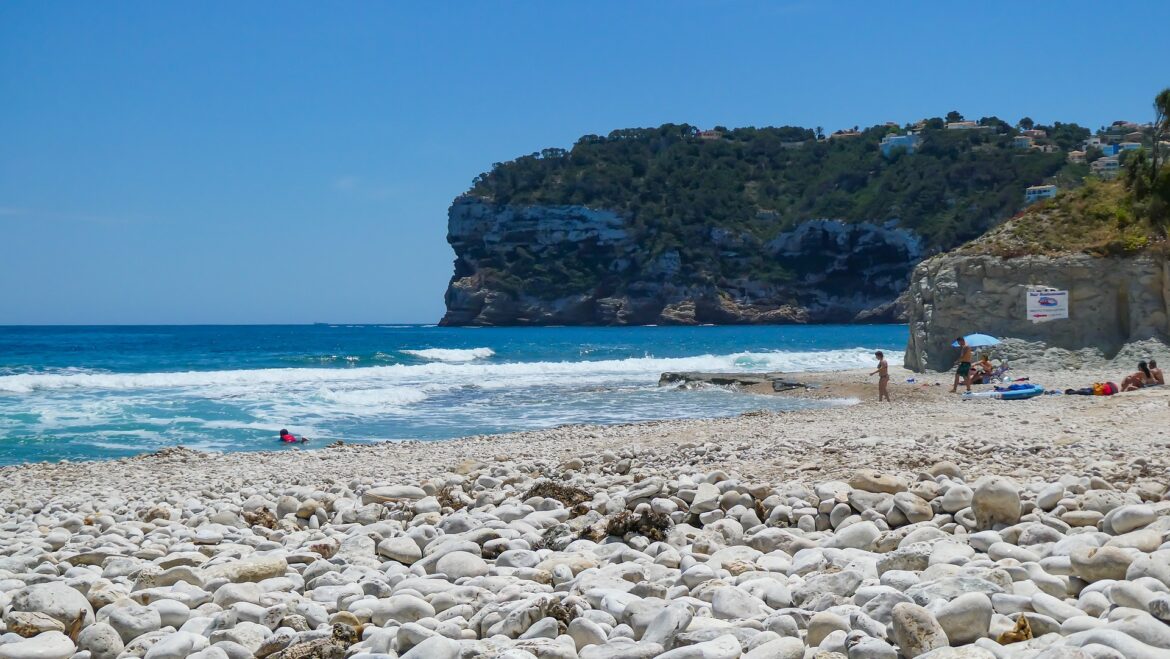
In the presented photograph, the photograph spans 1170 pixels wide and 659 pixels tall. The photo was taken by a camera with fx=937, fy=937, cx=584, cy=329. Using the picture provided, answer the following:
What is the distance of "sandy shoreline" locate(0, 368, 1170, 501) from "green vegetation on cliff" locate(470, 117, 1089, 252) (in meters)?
79.5

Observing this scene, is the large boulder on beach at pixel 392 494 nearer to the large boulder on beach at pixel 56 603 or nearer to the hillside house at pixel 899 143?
the large boulder on beach at pixel 56 603

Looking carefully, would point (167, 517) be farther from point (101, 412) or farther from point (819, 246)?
point (819, 246)

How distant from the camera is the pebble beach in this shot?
3.38 metres

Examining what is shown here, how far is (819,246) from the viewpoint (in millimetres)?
101312

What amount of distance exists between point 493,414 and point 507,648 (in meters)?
16.1

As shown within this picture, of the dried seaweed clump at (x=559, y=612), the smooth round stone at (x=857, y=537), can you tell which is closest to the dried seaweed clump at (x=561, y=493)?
the smooth round stone at (x=857, y=537)

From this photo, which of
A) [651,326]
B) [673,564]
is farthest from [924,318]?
[651,326]

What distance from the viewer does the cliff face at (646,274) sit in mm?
100500

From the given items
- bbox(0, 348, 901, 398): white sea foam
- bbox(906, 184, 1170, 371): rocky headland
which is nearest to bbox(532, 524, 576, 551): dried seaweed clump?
bbox(906, 184, 1170, 371): rocky headland

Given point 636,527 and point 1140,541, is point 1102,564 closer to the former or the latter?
point 1140,541

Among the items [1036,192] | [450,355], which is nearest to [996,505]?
[450,355]

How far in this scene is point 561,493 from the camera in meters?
6.76

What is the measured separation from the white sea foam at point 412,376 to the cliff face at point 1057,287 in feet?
30.4

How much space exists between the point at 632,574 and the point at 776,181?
368ft
